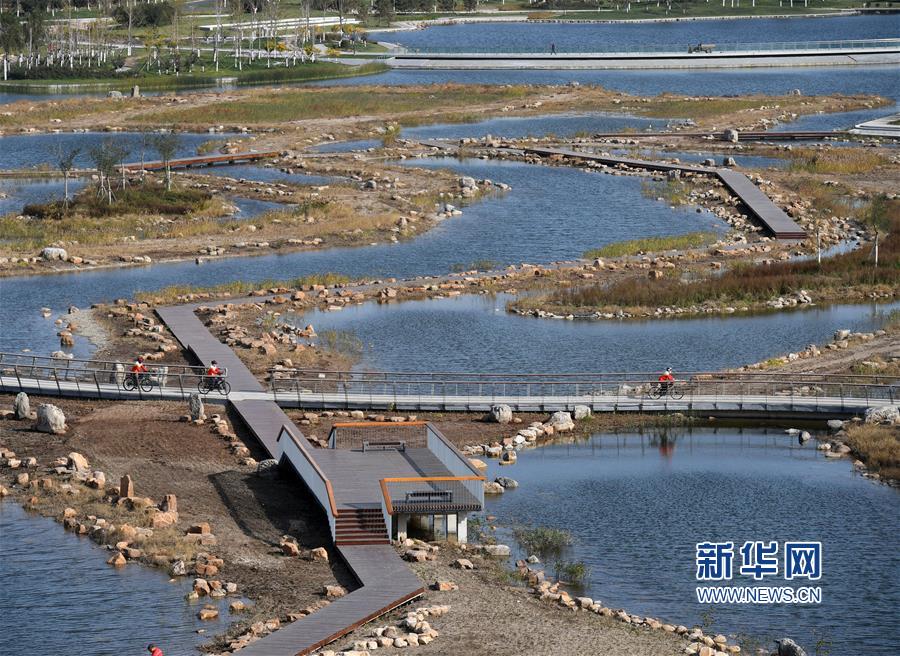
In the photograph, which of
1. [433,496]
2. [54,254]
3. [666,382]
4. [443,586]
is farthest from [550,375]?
[54,254]

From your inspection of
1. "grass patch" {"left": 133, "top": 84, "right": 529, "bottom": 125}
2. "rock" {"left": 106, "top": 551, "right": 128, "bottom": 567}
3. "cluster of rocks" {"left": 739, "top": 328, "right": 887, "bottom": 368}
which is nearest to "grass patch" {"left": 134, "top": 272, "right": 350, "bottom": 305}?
"cluster of rocks" {"left": 739, "top": 328, "right": 887, "bottom": 368}

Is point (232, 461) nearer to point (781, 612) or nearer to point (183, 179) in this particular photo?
point (781, 612)

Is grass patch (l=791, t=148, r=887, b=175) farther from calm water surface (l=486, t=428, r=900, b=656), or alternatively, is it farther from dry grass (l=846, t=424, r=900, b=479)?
dry grass (l=846, t=424, r=900, b=479)

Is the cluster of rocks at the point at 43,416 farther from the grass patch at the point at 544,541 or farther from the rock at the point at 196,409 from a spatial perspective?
the grass patch at the point at 544,541

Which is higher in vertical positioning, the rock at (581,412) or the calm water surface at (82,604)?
the rock at (581,412)

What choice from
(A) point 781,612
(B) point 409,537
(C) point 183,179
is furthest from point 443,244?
(A) point 781,612

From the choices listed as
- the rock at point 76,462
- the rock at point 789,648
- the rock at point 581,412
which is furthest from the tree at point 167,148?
the rock at point 789,648

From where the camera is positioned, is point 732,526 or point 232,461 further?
point 232,461
